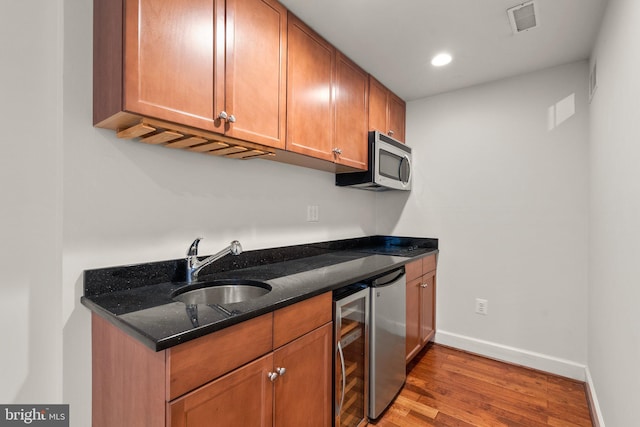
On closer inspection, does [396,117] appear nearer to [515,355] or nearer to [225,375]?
[515,355]

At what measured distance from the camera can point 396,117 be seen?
2.91m

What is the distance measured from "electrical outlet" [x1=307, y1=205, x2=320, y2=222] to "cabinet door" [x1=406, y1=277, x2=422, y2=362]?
2.74ft

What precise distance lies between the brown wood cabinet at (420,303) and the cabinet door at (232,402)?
4.60 feet

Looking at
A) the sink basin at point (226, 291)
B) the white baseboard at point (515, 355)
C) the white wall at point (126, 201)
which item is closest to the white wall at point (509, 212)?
the white baseboard at point (515, 355)

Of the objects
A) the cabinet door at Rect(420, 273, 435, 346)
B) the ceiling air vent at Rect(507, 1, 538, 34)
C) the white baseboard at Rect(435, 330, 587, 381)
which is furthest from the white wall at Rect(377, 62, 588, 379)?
the ceiling air vent at Rect(507, 1, 538, 34)

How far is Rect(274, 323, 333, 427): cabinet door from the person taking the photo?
1242mm

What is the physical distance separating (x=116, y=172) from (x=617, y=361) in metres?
2.33

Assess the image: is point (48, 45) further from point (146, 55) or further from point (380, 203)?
point (380, 203)

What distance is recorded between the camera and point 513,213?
8.34 ft

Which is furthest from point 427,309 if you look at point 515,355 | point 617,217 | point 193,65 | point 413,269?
point 193,65

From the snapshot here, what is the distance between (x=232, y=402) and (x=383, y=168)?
1957 millimetres

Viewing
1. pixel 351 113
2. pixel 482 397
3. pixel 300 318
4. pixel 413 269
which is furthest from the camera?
pixel 413 269

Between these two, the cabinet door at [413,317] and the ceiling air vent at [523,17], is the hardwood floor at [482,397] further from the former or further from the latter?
the ceiling air vent at [523,17]

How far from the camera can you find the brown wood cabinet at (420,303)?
2334mm
